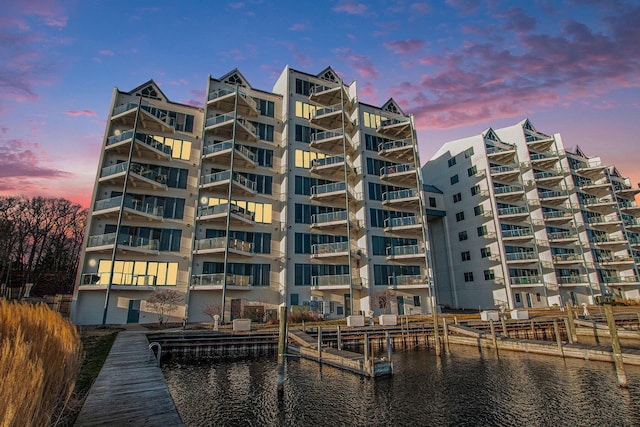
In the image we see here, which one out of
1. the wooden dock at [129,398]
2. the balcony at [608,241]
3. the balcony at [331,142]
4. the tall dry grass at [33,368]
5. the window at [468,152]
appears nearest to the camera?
the tall dry grass at [33,368]

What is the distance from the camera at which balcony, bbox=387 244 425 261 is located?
37312mm

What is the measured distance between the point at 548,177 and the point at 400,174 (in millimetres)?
27630

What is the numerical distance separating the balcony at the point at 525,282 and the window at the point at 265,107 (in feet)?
121

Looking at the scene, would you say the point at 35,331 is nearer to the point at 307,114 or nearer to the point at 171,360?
the point at 171,360

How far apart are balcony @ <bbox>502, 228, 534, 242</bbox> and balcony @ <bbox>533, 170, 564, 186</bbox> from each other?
10338 millimetres

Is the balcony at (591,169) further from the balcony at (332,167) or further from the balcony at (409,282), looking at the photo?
the balcony at (332,167)

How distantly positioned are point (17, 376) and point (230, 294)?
28851 mm

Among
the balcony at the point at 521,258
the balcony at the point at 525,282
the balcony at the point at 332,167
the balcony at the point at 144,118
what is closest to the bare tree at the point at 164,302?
the balcony at the point at 144,118

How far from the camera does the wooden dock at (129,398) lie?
7.14 m

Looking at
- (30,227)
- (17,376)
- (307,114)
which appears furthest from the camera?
(30,227)

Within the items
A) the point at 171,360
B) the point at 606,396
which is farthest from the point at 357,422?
the point at 171,360

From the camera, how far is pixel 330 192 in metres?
36.2

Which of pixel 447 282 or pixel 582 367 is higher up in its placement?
pixel 447 282

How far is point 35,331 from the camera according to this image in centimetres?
828
